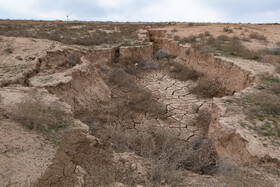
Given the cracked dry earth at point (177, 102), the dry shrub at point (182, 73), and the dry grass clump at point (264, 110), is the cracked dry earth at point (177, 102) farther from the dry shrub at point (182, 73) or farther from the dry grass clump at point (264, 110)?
the dry grass clump at point (264, 110)

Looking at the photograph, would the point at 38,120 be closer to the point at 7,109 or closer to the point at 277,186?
the point at 7,109

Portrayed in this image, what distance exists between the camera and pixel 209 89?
6480mm

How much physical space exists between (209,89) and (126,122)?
3057mm

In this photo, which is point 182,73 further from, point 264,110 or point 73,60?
point 264,110

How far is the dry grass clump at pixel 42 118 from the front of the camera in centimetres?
293

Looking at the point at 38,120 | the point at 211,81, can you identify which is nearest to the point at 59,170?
the point at 38,120

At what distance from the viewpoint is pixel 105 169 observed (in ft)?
7.93

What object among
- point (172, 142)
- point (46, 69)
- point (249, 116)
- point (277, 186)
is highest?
point (46, 69)

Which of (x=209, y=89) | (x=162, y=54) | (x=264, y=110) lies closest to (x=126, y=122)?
(x=264, y=110)

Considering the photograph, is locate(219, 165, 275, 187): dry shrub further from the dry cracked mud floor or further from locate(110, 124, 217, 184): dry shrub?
locate(110, 124, 217, 184): dry shrub

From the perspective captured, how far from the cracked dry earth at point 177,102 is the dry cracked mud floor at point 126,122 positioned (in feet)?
0.10

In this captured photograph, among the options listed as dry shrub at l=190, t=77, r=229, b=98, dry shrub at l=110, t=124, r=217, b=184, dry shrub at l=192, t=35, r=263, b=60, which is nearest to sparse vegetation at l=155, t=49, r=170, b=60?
dry shrub at l=192, t=35, r=263, b=60

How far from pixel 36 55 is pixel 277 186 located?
20.7 ft

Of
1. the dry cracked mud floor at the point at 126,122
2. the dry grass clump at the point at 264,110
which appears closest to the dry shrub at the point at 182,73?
the dry cracked mud floor at the point at 126,122
